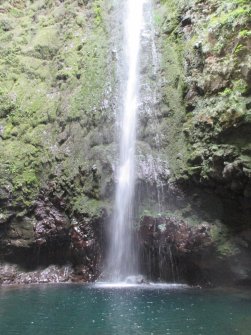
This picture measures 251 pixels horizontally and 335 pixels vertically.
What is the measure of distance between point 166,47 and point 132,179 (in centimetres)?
672

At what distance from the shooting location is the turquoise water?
8.55 metres

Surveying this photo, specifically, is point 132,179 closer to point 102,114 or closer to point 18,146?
point 102,114

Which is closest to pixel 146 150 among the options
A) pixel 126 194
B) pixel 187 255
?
pixel 126 194

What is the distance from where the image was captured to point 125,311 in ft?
33.3

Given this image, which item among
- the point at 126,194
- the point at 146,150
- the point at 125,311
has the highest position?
the point at 146,150

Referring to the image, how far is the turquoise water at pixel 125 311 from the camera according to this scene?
855 centimetres

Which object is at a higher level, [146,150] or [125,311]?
[146,150]

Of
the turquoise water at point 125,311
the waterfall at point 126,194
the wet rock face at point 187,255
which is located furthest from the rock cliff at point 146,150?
the turquoise water at point 125,311

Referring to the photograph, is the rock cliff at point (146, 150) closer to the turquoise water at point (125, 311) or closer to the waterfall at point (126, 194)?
the waterfall at point (126, 194)

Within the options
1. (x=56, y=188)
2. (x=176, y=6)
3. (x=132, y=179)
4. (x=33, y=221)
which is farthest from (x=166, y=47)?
(x=33, y=221)

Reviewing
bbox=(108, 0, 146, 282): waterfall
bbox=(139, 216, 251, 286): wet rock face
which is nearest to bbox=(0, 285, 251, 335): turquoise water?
bbox=(139, 216, 251, 286): wet rock face

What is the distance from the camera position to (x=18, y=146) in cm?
1841

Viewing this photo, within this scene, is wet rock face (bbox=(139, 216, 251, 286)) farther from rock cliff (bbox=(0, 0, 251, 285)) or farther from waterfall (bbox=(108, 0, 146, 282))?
waterfall (bbox=(108, 0, 146, 282))

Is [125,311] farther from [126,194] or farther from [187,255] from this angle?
[126,194]
